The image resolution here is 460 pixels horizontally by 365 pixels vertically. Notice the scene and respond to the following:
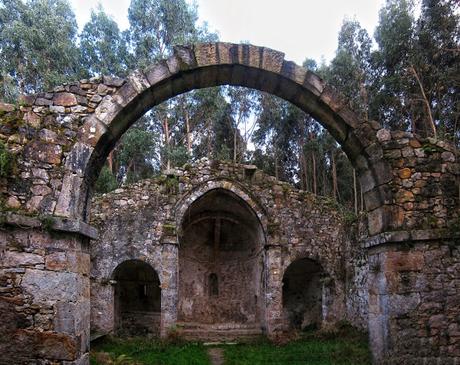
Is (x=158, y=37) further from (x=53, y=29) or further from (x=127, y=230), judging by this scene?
(x=127, y=230)

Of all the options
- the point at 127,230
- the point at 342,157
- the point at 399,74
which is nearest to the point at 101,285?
the point at 127,230

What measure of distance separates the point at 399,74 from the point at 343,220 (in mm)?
9065

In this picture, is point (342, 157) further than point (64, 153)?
Yes

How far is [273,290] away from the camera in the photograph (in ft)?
41.5

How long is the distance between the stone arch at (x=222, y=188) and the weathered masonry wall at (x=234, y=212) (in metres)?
0.03

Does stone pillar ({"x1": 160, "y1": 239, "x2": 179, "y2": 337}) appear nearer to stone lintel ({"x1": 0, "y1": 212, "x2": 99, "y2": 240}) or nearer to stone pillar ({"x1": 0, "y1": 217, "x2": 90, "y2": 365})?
stone pillar ({"x1": 0, "y1": 217, "x2": 90, "y2": 365})

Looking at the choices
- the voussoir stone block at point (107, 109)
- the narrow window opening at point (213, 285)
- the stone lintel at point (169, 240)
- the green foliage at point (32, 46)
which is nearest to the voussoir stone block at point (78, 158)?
the voussoir stone block at point (107, 109)

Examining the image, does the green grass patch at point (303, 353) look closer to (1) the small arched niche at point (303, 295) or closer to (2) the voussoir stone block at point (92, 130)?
(1) the small arched niche at point (303, 295)

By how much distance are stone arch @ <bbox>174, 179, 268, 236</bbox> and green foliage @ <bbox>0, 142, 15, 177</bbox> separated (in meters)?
8.23

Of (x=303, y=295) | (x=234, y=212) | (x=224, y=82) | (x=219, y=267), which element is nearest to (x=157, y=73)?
(x=224, y=82)

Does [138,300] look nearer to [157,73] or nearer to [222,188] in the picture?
[222,188]

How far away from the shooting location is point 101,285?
39.3 ft

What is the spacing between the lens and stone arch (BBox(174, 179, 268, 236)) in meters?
12.8

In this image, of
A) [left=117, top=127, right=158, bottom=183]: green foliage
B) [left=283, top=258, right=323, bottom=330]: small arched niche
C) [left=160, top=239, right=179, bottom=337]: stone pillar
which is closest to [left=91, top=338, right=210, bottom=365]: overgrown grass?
[left=160, top=239, right=179, bottom=337]: stone pillar
